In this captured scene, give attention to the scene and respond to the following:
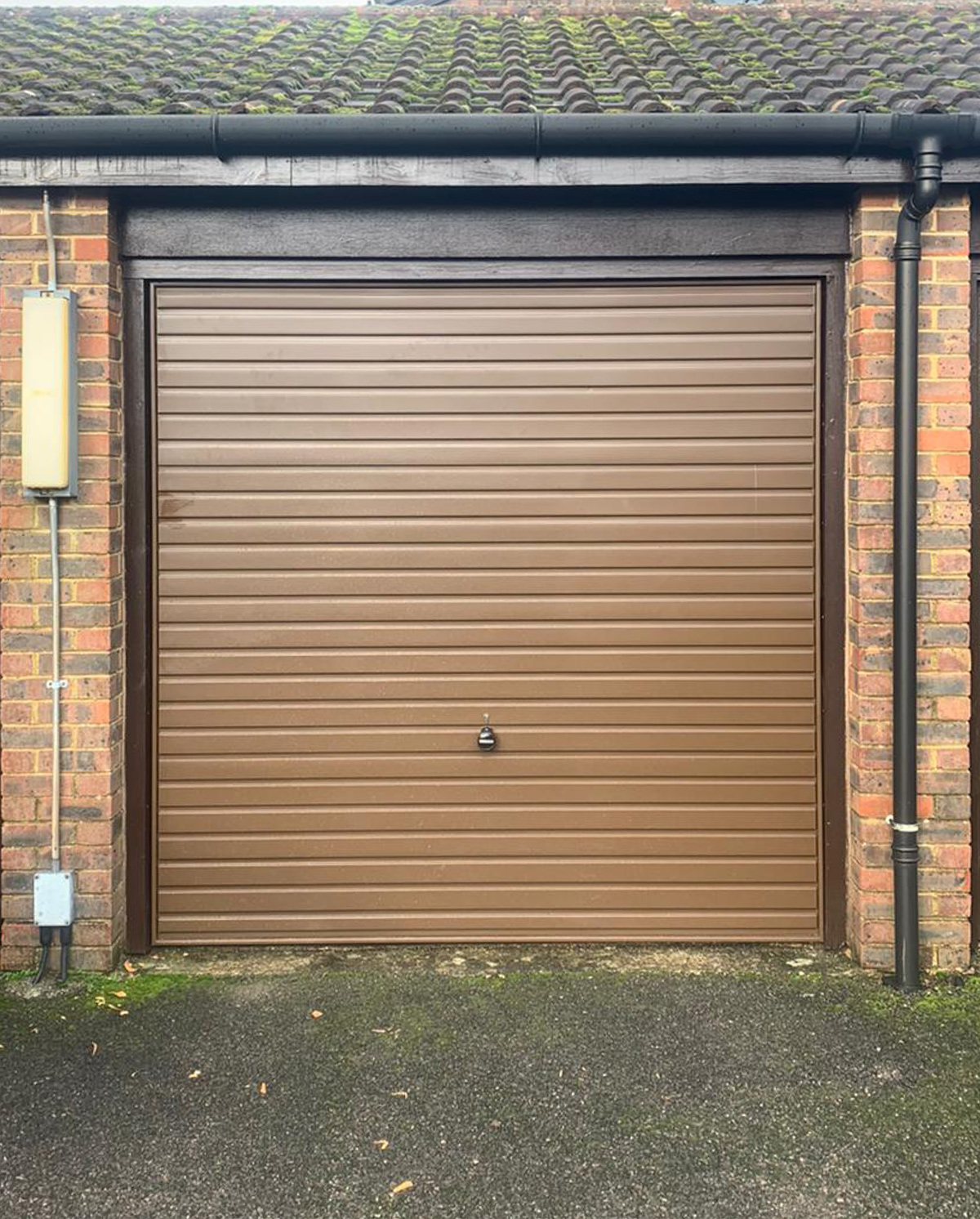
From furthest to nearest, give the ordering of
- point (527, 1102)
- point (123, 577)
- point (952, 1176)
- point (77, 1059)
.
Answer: point (123, 577), point (77, 1059), point (527, 1102), point (952, 1176)

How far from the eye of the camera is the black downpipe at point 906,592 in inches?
150

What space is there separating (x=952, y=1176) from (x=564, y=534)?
2593 mm

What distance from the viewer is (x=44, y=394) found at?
377 centimetres

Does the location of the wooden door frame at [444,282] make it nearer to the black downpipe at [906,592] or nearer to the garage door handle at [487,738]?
the black downpipe at [906,592]

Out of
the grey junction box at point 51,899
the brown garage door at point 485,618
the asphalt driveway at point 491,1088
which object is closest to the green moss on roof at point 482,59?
the brown garage door at point 485,618

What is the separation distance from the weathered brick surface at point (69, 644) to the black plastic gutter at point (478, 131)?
34cm

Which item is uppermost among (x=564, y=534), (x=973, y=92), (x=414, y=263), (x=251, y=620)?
(x=973, y=92)

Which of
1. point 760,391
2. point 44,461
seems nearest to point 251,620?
point 44,461

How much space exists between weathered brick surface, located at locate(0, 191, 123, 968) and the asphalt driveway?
1.37ft

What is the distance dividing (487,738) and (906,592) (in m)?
1.79

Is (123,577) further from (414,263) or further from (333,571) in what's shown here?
(414,263)

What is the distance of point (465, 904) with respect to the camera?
4195 mm

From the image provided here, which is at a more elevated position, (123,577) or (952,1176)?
(123,577)

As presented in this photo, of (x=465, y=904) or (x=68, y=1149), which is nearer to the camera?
(x=68, y=1149)
